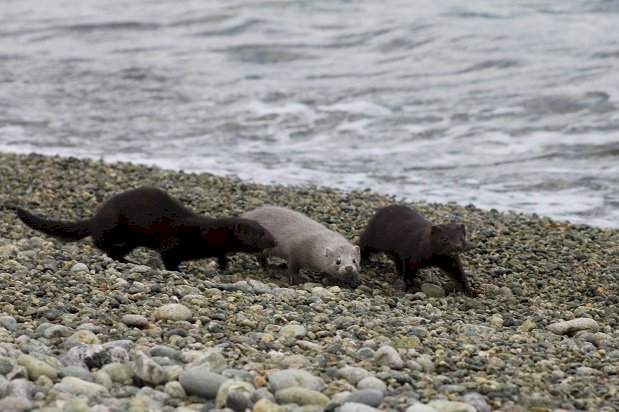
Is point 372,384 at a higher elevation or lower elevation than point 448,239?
higher

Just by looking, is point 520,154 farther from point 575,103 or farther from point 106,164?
point 106,164

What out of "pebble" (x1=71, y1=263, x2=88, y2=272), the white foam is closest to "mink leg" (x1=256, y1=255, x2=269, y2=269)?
"pebble" (x1=71, y1=263, x2=88, y2=272)

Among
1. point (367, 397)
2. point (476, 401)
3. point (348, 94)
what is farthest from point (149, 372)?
point (348, 94)

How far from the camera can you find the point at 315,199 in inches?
410

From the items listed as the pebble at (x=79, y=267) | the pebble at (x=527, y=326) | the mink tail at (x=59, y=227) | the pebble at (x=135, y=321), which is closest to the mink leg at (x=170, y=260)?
the mink tail at (x=59, y=227)

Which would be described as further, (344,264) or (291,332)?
(344,264)

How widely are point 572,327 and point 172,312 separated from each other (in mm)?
2319

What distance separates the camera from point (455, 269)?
7.92 metres

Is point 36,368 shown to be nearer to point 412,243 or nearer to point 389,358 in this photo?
point 389,358

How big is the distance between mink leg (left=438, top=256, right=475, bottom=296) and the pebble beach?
109mm

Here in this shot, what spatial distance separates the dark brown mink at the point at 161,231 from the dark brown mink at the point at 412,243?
0.81m

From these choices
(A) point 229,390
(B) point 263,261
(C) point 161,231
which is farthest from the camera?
(B) point 263,261

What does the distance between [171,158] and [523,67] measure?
7.35 metres

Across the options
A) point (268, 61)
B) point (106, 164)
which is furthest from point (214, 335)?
point (268, 61)
